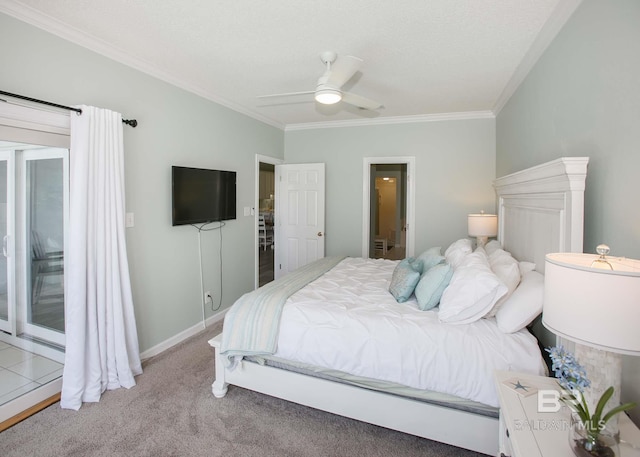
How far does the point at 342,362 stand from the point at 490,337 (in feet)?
2.85

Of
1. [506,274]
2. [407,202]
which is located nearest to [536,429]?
[506,274]

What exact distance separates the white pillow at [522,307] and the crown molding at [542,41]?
1.58 m

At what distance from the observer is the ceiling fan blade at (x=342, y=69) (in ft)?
7.18

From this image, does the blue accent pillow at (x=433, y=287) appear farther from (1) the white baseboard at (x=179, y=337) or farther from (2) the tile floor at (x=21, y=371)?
(2) the tile floor at (x=21, y=371)

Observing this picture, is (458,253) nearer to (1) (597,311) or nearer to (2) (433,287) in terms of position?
(2) (433,287)

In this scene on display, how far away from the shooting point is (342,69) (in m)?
2.31

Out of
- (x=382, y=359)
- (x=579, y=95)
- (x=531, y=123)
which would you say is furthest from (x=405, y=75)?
(x=382, y=359)

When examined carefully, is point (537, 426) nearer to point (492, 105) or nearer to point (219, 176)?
point (219, 176)

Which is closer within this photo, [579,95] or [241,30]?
[579,95]

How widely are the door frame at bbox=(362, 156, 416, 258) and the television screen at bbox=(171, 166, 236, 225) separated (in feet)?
6.35

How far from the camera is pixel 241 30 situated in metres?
2.27

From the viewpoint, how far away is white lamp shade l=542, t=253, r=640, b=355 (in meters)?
0.91

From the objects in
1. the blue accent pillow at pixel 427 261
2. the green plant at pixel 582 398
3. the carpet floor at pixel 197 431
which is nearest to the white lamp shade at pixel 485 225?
the blue accent pillow at pixel 427 261

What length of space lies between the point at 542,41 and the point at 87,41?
3.28 meters
